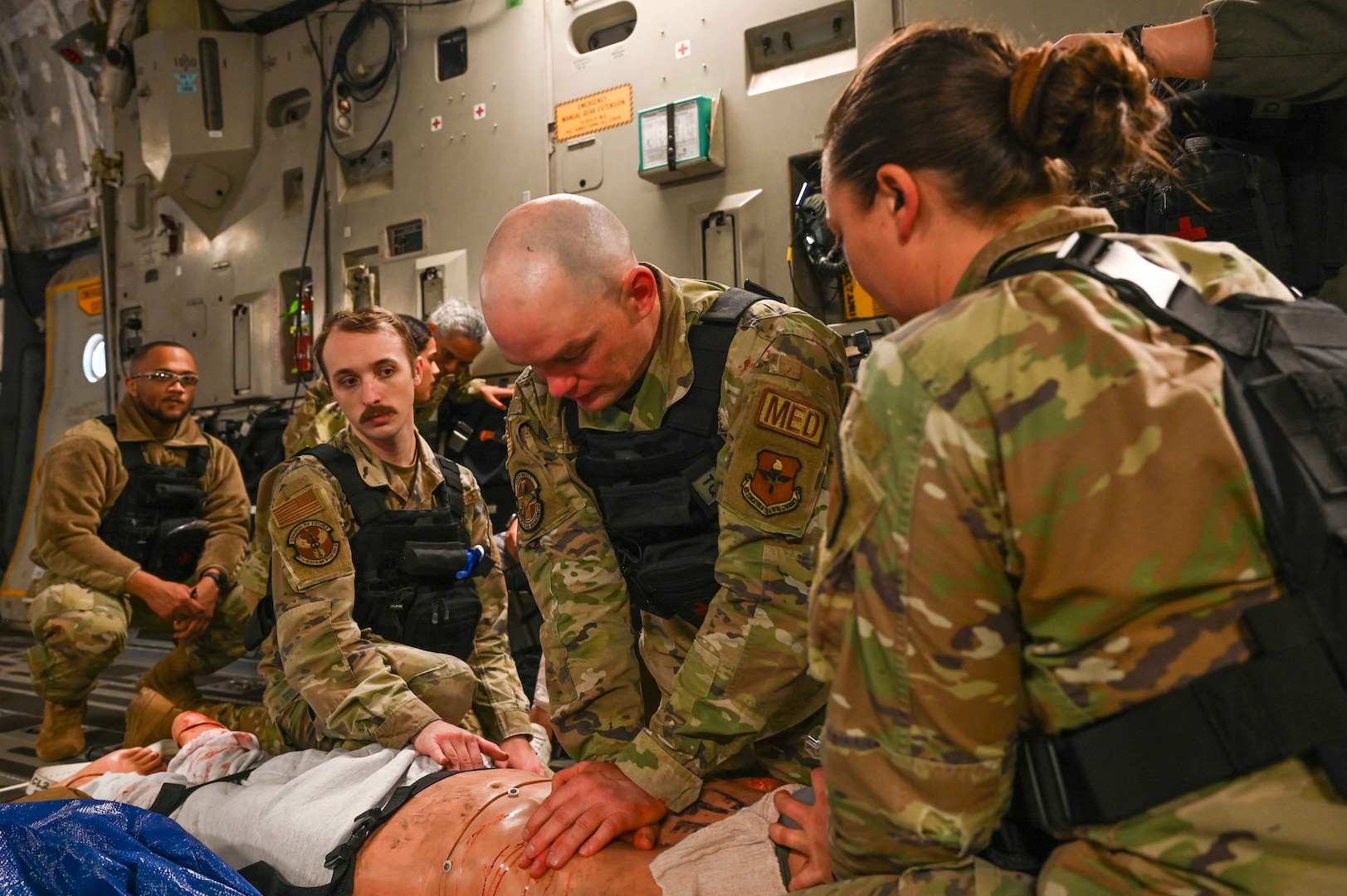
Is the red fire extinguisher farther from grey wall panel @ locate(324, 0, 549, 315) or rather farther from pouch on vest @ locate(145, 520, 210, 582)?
pouch on vest @ locate(145, 520, 210, 582)

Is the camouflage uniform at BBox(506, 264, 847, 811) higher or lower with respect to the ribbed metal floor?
higher

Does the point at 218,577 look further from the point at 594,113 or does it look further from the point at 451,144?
the point at 594,113

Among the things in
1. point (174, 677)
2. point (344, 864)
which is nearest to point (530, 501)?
point (344, 864)

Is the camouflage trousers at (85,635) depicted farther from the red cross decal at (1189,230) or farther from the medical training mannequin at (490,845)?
the red cross decal at (1189,230)

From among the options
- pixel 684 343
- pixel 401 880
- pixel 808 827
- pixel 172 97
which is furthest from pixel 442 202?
pixel 808 827

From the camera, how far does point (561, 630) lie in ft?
5.44

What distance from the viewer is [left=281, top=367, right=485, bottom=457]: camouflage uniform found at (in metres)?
3.33

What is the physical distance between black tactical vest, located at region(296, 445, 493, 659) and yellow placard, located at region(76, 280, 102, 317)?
537 centimetres

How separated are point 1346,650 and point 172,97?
211 inches

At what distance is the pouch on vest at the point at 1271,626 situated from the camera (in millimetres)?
692

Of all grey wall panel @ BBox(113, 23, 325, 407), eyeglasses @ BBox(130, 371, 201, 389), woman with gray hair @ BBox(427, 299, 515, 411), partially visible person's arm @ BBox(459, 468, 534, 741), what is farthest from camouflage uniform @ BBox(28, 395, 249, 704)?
partially visible person's arm @ BBox(459, 468, 534, 741)

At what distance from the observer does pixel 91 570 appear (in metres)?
3.71

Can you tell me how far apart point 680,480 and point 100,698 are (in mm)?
3717

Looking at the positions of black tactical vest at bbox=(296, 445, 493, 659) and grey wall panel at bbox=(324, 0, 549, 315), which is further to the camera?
grey wall panel at bbox=(324, 0, 549, 315)
